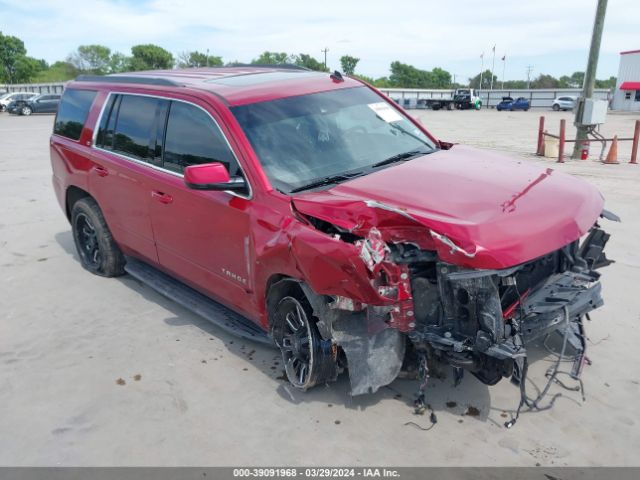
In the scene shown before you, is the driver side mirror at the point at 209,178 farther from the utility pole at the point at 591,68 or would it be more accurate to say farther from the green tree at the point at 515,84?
the green tree at the point at 515,84

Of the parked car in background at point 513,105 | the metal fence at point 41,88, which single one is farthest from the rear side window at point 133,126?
the metal fence at point 41,88

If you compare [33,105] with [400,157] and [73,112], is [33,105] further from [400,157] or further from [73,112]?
[400,157]

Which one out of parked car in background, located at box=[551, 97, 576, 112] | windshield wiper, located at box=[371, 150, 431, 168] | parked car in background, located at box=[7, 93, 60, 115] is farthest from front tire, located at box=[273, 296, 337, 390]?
parked car in background, located at box=[551, 97, 576, 112]

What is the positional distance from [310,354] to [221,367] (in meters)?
0.88

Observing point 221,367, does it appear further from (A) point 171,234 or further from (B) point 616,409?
(B) point 616,409

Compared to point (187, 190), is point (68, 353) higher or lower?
lower

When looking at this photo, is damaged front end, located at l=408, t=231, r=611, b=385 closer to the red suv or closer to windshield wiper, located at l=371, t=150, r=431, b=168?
the red suv

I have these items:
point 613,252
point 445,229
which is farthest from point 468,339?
point 613,252

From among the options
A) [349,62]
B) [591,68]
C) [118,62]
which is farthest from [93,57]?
[591,68]

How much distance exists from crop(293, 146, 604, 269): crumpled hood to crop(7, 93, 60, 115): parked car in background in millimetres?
39439

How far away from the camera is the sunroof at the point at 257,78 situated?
4.36 m

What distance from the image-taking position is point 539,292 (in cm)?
326

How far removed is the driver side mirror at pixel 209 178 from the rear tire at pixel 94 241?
246 cm

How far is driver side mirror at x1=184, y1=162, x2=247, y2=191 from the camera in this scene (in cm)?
338
